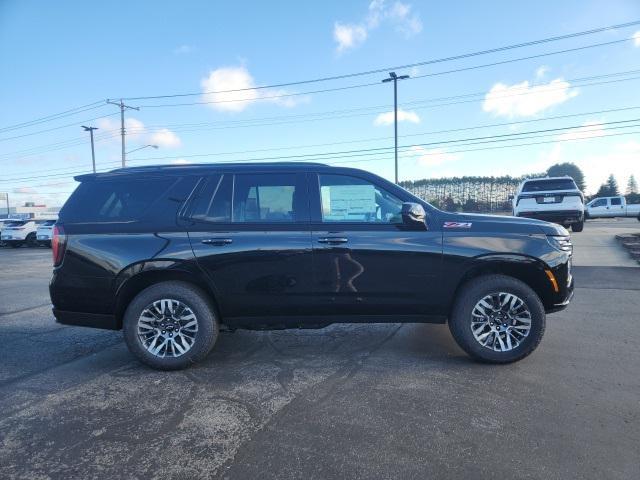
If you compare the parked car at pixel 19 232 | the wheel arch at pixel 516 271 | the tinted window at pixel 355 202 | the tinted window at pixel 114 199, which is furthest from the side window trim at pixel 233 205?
the parked car at pixel 19 232

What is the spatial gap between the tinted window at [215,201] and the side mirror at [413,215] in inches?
65.8

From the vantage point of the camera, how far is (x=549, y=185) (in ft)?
49.7

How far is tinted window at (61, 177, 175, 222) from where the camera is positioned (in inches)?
170

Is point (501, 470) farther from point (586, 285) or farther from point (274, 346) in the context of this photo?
point (586, 285)

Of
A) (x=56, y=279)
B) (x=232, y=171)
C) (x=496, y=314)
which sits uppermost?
(x=232, y=171)

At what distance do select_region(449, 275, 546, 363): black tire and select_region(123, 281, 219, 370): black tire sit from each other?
2.37 meters

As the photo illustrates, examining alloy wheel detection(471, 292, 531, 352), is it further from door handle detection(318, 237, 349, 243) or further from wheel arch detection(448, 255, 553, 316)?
door handle detection(318, 237, 349, 243)

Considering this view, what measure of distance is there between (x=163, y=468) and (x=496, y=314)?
3.12 meters

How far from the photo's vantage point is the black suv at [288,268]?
4.22 m

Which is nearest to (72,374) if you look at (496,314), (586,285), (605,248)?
(496,314)

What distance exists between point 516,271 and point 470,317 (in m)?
0.67

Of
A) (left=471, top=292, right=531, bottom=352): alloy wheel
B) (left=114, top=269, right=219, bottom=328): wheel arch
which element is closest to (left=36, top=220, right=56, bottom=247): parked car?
(left=114, top=269, right=219, bottom=328): wheel arch

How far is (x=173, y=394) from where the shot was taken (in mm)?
3754

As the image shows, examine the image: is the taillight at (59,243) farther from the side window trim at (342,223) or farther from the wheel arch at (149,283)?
the side window trim at (342,223)
